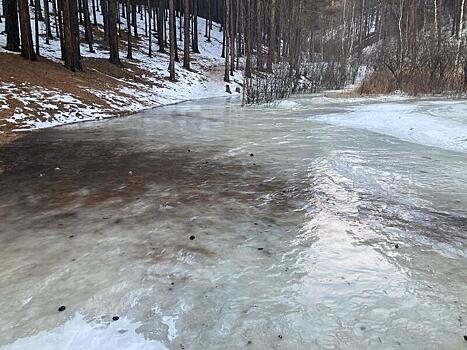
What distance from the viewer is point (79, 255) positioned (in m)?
3.29

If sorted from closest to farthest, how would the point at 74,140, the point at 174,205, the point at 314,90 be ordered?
the point at 174,205 → the point at 74,140 → the point at 314,90

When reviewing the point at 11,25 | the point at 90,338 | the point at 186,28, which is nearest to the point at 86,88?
the point at 11,25

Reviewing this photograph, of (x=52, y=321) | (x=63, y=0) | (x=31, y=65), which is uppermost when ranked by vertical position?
(x=63, y=0)

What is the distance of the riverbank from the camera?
1100cm

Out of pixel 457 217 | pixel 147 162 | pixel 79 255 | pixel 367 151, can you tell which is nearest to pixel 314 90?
pixel 367 151

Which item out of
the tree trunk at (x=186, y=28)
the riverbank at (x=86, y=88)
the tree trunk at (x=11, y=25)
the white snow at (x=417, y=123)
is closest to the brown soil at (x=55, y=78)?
the riverbank at (x=86, y=88)

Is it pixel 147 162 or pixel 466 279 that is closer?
pixel 466 279

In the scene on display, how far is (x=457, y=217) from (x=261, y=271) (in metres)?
2.29

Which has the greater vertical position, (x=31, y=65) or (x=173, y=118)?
(x=31, y=65)

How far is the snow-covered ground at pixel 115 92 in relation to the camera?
35.9 ft

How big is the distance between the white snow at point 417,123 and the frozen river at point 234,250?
1.05 meters

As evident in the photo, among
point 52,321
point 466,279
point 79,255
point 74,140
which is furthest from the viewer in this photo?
point 74,140

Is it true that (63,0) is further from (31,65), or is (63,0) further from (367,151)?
(367,151)

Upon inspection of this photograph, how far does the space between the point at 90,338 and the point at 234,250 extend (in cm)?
138
